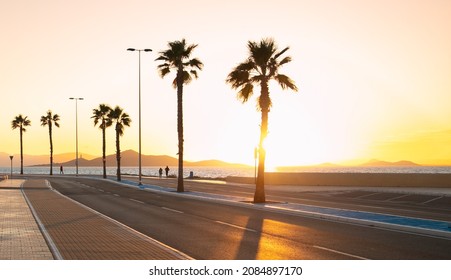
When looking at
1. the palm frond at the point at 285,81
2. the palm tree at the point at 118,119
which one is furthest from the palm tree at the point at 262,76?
the palm tree at the point at 118,119

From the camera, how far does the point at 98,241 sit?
661 inches

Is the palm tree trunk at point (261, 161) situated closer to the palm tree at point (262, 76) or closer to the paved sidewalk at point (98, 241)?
the palm tree at point (262, 76)

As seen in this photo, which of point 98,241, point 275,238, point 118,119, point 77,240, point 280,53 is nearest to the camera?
point 98,241

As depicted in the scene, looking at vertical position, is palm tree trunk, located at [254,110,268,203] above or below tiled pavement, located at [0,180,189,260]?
above

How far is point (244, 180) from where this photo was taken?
70625mm

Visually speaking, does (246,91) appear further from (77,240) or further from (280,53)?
(77,240)

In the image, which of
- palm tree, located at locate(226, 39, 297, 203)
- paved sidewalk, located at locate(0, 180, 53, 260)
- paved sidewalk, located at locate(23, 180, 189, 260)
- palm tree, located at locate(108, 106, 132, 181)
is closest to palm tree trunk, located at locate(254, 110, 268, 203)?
palm tree, located at locate(226, 39, 297, 203)

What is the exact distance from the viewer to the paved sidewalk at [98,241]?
1423cm

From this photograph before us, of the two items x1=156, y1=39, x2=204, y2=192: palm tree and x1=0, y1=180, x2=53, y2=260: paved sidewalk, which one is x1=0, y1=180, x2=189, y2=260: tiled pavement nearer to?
x1=0, y1=180, x2=53, y2=260: paved sidewalk

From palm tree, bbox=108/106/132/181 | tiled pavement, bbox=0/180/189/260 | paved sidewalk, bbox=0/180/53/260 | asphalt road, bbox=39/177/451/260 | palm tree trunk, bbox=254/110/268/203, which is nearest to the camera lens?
paved sidewalk, bbox=0/180/53/260

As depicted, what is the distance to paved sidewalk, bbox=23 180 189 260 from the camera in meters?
14.2

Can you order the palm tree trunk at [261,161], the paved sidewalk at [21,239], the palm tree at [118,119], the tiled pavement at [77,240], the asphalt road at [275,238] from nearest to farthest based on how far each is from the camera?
the paved sidewalk at [21,239] < the tiled pavement at [77,240] < the asphalt road at [275,238] < the palm tree trunk at [261,161] < the palm tree at [118,119]

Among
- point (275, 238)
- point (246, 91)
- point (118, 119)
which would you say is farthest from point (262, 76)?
point (118, 119)

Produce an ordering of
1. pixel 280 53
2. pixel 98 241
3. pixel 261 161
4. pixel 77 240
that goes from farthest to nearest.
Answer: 1. pixel 261 161
2. pixel 280 53
3. pixel 77 240
4. pixel 98 241
